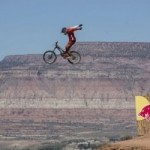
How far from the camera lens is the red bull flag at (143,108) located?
30333mm

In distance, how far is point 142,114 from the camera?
3055cm

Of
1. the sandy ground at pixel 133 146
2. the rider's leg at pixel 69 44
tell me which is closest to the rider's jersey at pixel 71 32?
the rider's leg at pixel 69 44

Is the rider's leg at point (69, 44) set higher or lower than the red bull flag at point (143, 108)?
higher

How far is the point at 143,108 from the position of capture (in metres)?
30.4

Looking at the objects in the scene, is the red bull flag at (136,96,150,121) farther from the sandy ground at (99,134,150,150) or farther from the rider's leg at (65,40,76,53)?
the sandy ground at (99,134,150,150)

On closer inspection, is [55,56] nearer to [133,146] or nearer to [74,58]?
[74,58]

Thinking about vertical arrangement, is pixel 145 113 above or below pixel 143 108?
below

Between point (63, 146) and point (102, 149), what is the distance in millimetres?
173963

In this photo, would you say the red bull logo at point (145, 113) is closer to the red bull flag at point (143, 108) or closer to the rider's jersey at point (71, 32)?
the red bull flag at point (143, 108)

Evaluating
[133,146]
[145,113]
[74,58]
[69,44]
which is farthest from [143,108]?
[133,146]

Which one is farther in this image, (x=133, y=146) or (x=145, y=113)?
(x=145, y=113)

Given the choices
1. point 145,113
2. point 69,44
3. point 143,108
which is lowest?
point 145,113

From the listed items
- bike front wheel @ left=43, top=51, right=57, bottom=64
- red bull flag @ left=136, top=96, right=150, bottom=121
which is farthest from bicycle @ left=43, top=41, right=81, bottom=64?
red bull flag @ left=136, top=96, right=150, bottom=121

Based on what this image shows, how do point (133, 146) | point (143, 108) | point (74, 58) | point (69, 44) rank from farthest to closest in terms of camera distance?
point (143, 108)
point (74, 58)
point (69, 44)
point (133, 146)
